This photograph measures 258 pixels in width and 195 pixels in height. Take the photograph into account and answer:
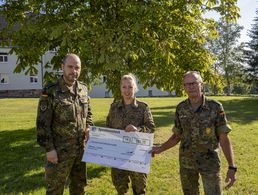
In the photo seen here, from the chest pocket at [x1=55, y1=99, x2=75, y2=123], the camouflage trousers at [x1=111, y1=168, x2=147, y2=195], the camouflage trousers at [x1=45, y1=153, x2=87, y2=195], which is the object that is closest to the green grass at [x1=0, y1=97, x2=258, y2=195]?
the camouflage trousers at [x1=111, y1=168, x2=147, y2=195]

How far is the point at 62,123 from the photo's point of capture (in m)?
4.14

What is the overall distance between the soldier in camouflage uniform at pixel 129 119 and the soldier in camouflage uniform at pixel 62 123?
19.2 inches

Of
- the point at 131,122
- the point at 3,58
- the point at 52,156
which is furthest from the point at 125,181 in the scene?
the point at 3,58

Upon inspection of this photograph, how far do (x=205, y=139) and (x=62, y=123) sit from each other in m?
1.85

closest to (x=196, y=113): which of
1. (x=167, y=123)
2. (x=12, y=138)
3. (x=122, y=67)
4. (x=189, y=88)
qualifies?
(x=189, y=88)

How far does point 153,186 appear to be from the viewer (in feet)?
21.7

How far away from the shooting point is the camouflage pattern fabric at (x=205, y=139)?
3740mm

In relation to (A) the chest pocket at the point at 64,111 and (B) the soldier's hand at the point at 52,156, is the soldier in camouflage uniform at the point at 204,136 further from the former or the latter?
(B) the soldier's hand at the point at 52,156

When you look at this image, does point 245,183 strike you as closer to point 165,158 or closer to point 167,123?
point 165,158

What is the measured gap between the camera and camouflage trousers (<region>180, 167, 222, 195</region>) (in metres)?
3.73

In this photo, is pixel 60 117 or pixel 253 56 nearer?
pixel 60 117

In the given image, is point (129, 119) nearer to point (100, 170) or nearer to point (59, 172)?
point (59, 172)

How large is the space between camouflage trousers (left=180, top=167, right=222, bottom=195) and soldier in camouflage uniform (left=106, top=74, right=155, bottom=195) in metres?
0.79

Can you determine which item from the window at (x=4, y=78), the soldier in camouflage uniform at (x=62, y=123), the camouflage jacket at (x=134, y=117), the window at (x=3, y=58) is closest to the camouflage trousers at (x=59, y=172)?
the soldier in camouflage uniform at (x=62, y=123)
